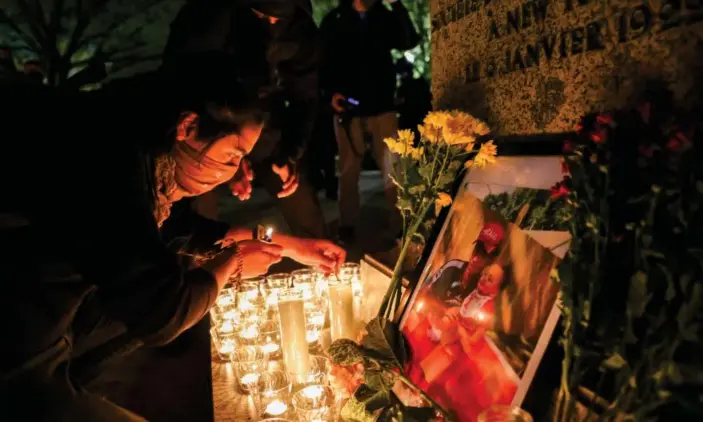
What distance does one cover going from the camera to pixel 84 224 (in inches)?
56.2

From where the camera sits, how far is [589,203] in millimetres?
1120

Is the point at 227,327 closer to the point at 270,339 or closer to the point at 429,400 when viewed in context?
the point at 270,339

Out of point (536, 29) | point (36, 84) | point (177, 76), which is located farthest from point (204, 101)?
point (536, 29)

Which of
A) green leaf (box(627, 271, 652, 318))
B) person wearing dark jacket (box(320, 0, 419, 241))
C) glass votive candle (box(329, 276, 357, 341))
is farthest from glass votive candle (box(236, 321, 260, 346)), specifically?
person wearing dark jacket (box(320, 0, 419, 241))

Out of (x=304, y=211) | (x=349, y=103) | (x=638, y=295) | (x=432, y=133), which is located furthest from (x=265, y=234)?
(x=349, y=103)

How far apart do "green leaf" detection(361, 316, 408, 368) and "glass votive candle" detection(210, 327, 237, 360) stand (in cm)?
92

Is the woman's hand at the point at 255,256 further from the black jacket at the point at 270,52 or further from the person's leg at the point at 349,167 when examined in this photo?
the person's leg at the point at 349,167

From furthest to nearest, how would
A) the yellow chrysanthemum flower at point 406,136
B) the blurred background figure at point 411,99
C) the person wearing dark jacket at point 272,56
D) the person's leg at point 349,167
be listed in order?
1. the blurred background figure at point 411,99
2. the person's leg at point 349,167
3. the person wearing dark jacket at point 272,56
4. the yellow chrysanthemum flower at point 406,136

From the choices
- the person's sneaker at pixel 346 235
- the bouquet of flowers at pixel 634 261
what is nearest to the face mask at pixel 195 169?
the bouquet of flowers at pixel 634 261

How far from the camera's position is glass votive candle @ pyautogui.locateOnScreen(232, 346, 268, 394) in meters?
2.20

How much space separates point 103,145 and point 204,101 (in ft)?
0.99

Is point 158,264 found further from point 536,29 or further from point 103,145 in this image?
point 536,29

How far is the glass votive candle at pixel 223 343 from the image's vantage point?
2.49m

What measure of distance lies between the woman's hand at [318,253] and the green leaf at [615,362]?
1330mm
